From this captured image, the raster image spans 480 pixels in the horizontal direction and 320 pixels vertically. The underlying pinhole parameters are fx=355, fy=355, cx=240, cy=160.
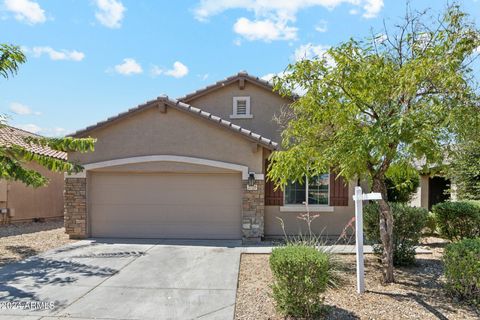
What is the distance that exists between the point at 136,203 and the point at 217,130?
3911 millimetres

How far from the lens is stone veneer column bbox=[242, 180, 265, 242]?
39.8ft

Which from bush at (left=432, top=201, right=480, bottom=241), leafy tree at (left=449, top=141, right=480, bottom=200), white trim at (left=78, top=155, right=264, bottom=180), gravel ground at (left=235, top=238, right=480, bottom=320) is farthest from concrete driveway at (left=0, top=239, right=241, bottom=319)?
leafy tree at (left=449, top=141, right=480, bottom=200)

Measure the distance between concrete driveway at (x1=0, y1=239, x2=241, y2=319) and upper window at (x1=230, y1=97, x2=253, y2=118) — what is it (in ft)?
19.7

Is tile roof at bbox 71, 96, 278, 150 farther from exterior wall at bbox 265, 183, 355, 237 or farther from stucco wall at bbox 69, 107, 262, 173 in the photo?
exterior wall at bbox 265, 183, 355, 237

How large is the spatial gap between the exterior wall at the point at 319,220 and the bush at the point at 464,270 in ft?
20.6

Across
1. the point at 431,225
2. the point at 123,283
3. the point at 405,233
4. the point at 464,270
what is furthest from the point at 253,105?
the point at 464,270

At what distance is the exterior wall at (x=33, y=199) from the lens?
649 inches

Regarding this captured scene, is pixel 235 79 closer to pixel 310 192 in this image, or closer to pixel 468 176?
pixel 310 192

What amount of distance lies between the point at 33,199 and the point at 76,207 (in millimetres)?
7112

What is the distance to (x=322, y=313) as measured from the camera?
18.9 feet

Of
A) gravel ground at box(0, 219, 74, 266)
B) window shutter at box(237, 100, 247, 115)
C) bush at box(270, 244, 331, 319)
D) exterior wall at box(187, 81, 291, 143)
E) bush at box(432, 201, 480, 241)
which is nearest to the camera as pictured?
bush at box(270, 244, 331, 319)

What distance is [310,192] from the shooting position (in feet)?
43.2

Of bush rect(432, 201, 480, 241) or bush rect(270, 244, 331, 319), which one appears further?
bush rect(432, 201, 480, 241)

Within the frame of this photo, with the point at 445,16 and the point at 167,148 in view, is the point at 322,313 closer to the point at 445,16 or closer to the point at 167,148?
the point at 445,16
